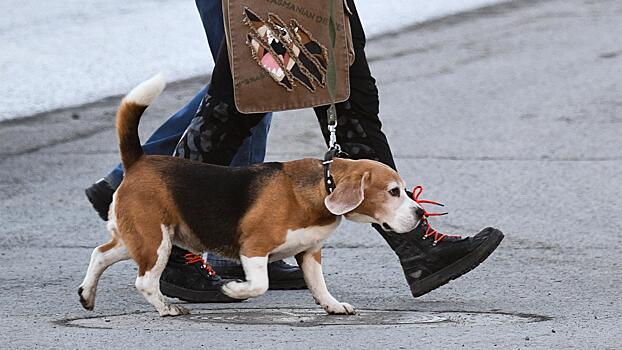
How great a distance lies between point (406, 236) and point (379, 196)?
59 cm

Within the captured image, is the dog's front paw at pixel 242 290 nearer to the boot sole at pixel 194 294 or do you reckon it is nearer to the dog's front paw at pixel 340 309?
the dog's front paw at pixel 340 309

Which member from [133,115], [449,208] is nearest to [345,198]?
[133,115]

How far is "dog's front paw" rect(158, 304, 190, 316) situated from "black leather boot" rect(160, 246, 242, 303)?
10.9 inches

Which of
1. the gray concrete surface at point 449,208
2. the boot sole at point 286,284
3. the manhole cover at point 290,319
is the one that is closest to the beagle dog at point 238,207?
the manhole cover at point 290,319

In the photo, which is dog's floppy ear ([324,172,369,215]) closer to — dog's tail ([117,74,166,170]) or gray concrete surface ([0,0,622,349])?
gray concrete surface ([0,0,622,349])

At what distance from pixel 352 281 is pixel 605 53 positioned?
5.95m

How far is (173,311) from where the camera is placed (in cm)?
491

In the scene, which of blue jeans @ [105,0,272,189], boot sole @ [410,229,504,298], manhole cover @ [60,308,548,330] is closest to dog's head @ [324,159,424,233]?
manhole cover @ [60,308,548,330]

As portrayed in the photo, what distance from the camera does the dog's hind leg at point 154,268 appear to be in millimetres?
4777

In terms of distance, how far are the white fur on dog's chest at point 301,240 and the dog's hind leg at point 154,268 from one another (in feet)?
1.26

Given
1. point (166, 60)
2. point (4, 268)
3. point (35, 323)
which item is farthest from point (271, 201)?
point (166, 60)

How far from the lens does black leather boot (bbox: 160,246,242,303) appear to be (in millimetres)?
5242

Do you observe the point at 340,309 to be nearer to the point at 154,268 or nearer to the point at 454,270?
the point at 454,270

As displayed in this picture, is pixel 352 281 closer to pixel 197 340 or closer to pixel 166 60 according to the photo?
pixel 197 340
